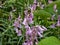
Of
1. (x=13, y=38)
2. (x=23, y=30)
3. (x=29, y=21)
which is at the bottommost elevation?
(x=13, y=38)

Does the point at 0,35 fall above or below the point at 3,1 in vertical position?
below

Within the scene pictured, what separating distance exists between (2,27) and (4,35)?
0.16m

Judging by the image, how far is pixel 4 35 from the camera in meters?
2.09

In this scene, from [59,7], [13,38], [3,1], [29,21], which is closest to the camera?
[29,21]

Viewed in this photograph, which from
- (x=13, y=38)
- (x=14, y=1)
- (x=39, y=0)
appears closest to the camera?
(x=13, y=38)

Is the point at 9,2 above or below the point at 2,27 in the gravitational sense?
above

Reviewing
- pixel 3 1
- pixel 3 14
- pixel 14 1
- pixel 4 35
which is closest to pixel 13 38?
pixel 4 35

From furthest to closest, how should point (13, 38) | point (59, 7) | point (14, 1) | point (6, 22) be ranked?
1. point (14, 1)
2. point (6, 22)
3. point (13, 38)
4. point (59, 7)

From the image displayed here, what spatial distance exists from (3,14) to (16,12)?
157 millimetres

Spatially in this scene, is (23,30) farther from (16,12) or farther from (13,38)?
(16,12)

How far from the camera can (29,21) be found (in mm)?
1463

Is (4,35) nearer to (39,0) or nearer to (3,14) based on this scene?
(3,14)

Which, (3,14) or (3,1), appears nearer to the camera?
(3,14)

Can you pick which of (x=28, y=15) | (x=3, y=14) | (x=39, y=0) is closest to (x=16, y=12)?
(x=3, y=14)
